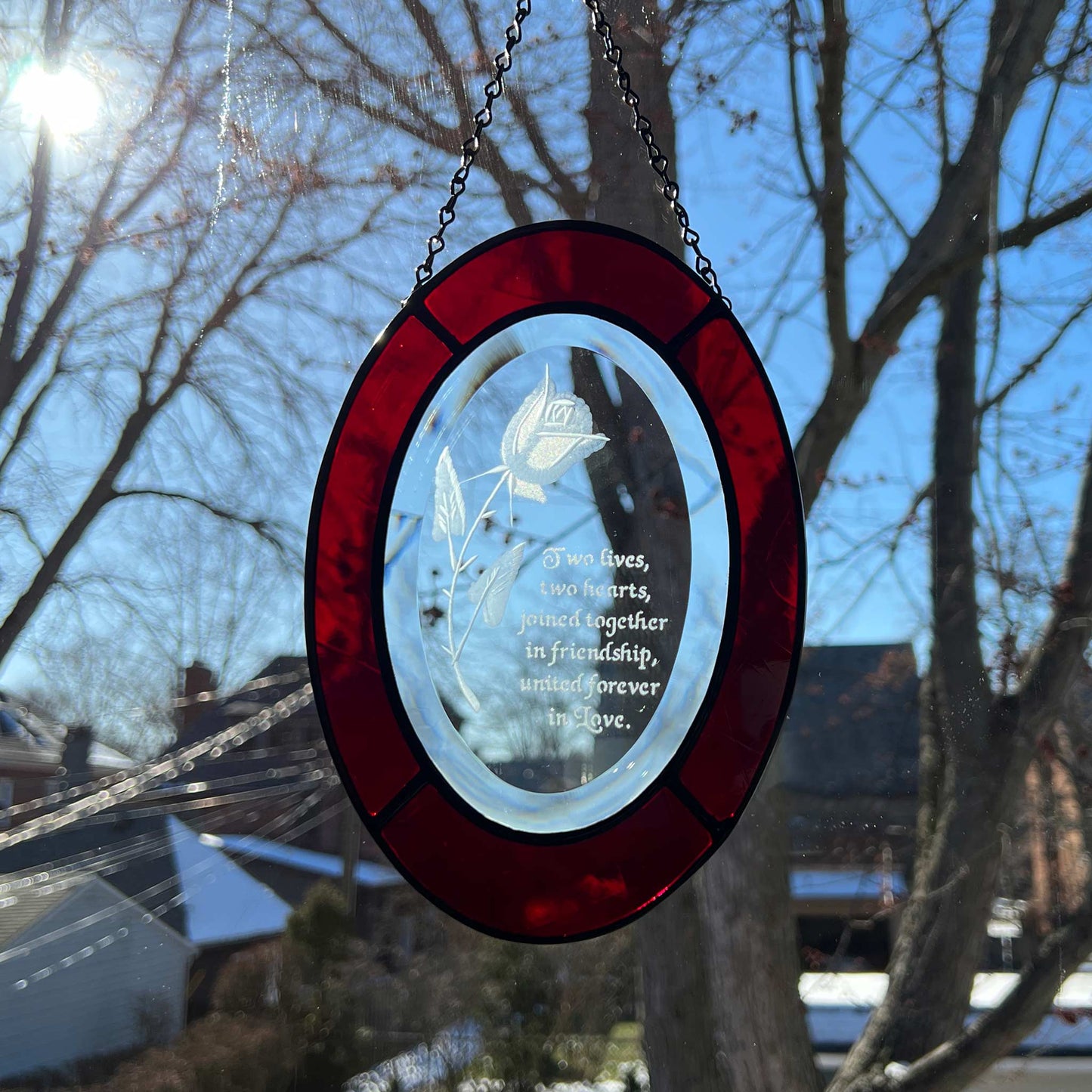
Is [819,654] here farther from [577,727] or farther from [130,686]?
[130,686]

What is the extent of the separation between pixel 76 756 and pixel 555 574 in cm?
121

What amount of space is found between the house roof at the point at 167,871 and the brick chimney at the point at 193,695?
22 cm

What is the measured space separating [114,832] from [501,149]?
1880mm

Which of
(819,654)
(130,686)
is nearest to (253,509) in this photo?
(130,686)

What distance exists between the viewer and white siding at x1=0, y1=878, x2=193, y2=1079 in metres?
2.32

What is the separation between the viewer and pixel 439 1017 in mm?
2383

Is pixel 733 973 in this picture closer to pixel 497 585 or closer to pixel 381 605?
pixel 497 585

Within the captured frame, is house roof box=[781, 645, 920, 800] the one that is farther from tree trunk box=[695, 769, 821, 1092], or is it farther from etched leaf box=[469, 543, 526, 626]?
etched leaf box=[469, 543, 526, 626]

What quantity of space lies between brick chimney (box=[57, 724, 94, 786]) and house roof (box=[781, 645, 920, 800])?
1637 mm

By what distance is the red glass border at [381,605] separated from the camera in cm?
197

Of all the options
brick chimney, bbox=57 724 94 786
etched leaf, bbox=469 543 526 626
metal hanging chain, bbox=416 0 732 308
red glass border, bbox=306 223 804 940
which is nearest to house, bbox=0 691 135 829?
brick chimney, bbox=57 724 94 786

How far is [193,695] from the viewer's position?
246cm

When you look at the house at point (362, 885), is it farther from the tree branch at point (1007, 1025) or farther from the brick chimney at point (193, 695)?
the tree branch at point (1007, 1025)

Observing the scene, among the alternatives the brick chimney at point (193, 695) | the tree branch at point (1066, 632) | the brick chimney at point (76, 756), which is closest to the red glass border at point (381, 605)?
the brick chimney at point (193, 695)
